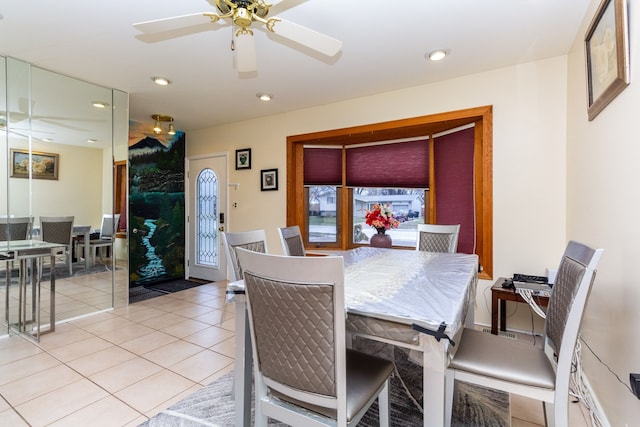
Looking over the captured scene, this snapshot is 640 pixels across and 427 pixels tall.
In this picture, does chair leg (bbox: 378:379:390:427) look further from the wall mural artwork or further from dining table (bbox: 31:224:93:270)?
the wall mural artwork

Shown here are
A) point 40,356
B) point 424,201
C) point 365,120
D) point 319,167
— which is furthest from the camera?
point 319,167

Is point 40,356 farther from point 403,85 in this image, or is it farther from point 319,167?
point 403,85

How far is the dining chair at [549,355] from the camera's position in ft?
3.86

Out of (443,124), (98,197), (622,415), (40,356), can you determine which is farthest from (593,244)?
(98,197)

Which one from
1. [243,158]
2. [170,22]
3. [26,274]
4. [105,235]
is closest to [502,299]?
[170,22]

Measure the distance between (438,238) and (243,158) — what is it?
10.0ft

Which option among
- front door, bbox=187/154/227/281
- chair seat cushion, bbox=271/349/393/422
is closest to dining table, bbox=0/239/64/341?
front door, bbox=187/154/227/281

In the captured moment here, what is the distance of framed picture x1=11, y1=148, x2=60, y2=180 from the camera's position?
2.78 m

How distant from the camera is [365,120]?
3.65 metres

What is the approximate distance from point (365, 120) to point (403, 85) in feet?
1.89

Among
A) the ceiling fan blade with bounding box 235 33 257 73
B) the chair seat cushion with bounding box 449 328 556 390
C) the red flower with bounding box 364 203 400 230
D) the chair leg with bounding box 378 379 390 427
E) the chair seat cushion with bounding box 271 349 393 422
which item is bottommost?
the chair leg with bounding box 378 379 390 427

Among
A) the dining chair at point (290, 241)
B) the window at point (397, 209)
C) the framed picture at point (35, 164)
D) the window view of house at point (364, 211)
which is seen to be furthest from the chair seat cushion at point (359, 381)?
the framed picture at point (35, 164)

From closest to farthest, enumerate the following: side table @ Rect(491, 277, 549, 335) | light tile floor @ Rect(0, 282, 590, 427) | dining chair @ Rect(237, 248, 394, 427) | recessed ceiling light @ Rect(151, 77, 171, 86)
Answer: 1. dining chair @ Rect(237, 248, 394, 427)
2. light tile floor @ Rect(0, 282, 590, 427)
3. side table @ Rect(491, 277, 549, 335)
4. recessed ceiling light @ Rect(151, 77, 171, 86)

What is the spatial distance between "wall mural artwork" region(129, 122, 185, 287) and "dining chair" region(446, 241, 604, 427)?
4614mm
